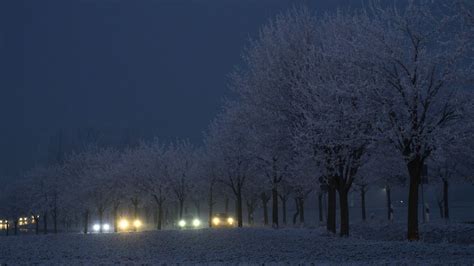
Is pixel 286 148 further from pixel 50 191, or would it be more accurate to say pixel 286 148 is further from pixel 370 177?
pixel 50 191

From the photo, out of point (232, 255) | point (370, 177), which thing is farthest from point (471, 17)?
point (370, 177)

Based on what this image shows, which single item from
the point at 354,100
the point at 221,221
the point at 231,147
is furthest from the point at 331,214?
the point at 221,221

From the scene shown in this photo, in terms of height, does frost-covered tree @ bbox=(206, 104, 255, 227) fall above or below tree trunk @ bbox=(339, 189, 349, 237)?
above

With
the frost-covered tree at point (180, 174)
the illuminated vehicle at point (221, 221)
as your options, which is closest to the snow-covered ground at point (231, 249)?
the illuminated vehicle at point (221, 221)

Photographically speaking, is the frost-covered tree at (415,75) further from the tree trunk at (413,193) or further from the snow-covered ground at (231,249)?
the snow-covered ground at (231,249)

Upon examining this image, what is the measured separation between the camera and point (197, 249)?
22875 millimetres

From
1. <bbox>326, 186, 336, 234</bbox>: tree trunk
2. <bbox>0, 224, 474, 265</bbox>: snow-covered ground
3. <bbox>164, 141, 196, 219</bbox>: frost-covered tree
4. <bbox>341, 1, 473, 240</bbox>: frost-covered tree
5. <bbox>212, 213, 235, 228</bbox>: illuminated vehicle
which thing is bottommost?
<bbox>212, 213, 235, 228</bbox>: illuminated vehicle

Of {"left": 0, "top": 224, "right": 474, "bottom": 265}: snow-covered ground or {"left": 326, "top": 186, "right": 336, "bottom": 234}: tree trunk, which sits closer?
{"left": 0, "top": 224, "right": 474, "bottom": 265}: snow-covered ground

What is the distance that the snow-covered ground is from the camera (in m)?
19.1

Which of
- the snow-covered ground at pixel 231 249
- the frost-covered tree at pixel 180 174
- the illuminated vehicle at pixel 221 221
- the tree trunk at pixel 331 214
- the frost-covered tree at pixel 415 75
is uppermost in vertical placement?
the frost-covered tree at pixel 415 75

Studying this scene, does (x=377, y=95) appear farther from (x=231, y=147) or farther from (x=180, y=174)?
(x=180, y=174)

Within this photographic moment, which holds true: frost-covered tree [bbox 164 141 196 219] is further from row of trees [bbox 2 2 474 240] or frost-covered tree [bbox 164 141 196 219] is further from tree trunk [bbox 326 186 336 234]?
tree trunk [bbox 326 186 336 234]

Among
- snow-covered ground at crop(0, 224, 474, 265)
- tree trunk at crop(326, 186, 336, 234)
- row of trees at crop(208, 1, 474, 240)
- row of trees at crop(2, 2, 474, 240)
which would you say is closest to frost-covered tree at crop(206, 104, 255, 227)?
row of trees at crop(2, 2, 474, 240)

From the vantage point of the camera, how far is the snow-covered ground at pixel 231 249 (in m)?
19.1
